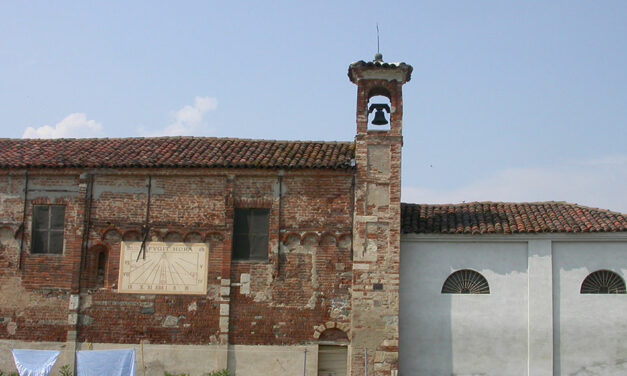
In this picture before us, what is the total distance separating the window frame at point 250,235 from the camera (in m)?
17.1

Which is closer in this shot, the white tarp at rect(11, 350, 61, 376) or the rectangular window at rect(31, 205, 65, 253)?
the white tarp at rect(11, 350, 61, 376)

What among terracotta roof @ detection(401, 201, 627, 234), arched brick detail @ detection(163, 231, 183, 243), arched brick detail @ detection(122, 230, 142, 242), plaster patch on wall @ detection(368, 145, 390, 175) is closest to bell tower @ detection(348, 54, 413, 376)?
plaster patch on wall @ detection(368, 145, 390, 175)

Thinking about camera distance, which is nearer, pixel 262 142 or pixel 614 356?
pixel 614 356

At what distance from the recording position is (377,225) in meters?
16.8

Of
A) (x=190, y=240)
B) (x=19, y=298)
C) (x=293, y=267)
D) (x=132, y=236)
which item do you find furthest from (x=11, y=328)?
(x=293, y=267)

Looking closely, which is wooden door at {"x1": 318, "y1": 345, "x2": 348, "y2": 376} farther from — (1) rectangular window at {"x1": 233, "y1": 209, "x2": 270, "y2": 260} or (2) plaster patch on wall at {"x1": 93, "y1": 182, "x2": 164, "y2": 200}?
(2) plaster patch on wall at {"x1": 93, "y1": 182, "x2": 164, "y2": 200}

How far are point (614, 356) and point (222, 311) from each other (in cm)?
893

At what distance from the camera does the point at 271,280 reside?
16.9 metres

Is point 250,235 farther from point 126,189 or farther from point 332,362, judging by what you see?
point 332,362

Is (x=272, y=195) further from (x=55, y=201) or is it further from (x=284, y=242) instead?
(x=55, y=201)

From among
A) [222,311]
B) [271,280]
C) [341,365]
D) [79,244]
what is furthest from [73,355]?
[341,365]

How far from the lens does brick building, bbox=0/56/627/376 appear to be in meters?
16.6

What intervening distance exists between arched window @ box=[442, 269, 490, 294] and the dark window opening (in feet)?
26.5

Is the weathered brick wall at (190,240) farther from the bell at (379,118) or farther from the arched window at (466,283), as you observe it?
the arched window at (466,283)
